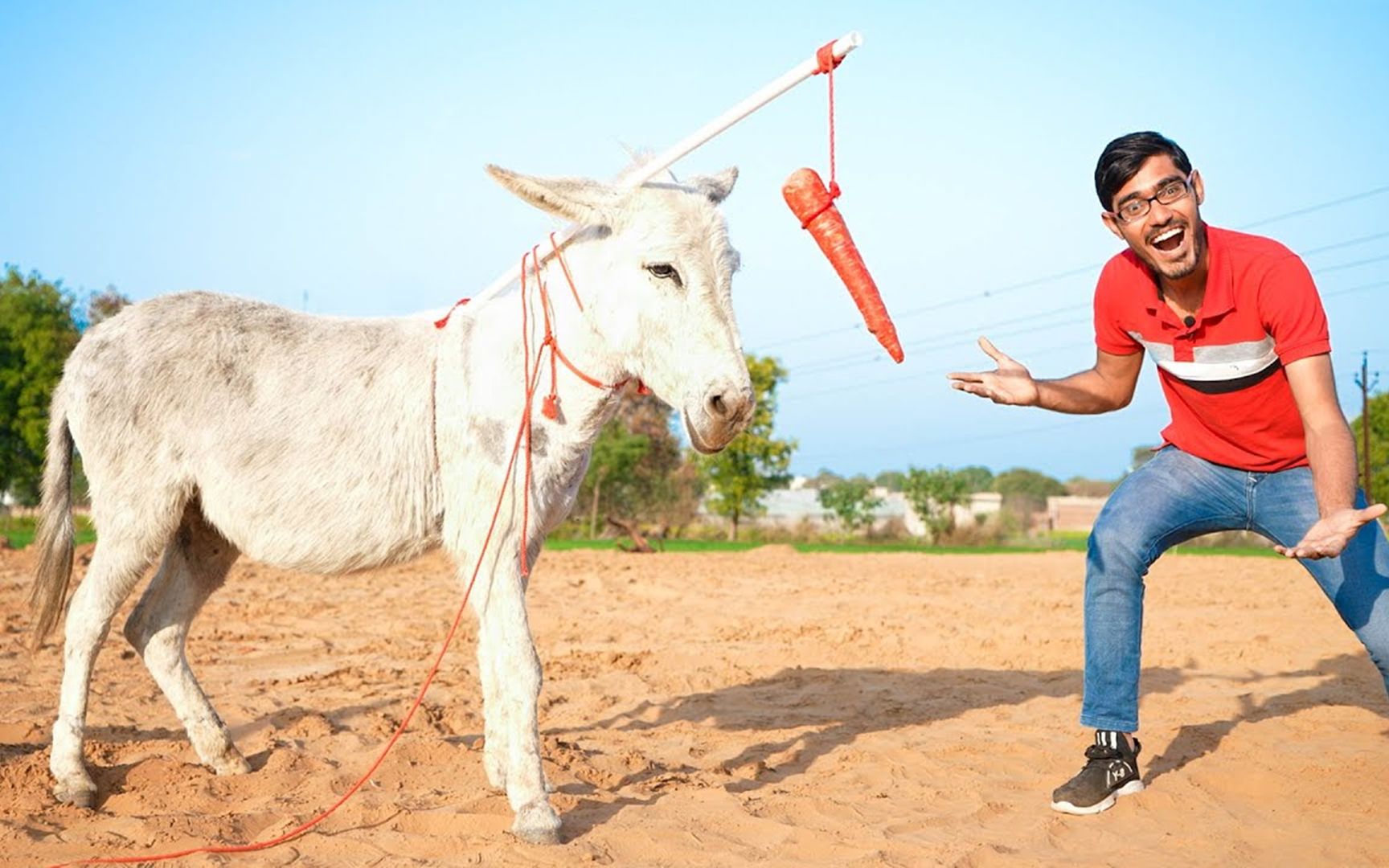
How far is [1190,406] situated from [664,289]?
2272 mm

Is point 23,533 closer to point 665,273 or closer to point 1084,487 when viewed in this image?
point 665,273

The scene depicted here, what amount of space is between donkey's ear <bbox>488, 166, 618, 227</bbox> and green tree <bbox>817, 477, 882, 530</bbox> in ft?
137

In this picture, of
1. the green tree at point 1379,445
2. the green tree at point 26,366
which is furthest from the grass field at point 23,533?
the green tree at point 1379,445

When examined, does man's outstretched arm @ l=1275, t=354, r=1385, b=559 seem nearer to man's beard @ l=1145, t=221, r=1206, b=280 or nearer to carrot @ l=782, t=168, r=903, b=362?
man's beard @ l=1145, t=221, r=1206, b=280

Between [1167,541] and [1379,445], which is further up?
[1379,445]

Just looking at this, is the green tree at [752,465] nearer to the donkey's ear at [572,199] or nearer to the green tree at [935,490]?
the green tree at [935,490]

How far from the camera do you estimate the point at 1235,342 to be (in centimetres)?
421

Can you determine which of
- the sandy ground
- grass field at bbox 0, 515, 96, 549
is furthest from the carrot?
grass field at bbox 0, 515, 96, 549

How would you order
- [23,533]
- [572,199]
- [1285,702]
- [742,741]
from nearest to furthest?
[572,199]
[742,741]
[1285,702]
[23,533]

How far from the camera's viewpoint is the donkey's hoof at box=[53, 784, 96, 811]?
4.64 metres

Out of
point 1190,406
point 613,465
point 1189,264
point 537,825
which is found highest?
point 613,465

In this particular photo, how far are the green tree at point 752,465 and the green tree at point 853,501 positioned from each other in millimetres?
2691

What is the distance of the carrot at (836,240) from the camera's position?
15.6ft

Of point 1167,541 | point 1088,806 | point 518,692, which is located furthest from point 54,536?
point 1167,541
